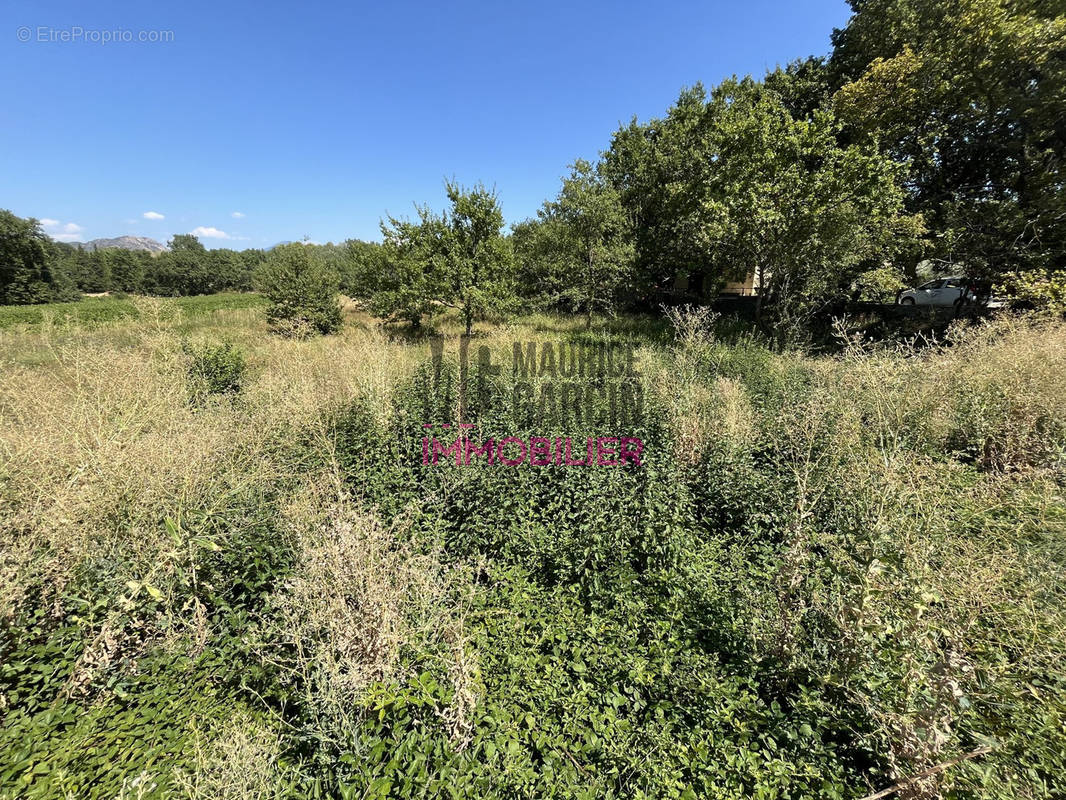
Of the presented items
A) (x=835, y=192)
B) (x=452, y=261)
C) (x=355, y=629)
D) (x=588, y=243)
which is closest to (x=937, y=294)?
(x=835, y=192)

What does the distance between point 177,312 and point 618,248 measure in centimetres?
1316

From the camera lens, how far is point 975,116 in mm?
9438

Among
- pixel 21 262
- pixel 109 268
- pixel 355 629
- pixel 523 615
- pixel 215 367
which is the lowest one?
pixel 523 615

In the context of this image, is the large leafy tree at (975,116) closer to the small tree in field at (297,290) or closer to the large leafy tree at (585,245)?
the large leafy tree at (585,245)

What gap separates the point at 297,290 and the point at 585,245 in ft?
35.0

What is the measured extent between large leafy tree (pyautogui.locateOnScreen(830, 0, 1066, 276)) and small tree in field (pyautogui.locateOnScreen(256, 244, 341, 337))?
17.1 m

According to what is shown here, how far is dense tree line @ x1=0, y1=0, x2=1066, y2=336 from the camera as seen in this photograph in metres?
8.68

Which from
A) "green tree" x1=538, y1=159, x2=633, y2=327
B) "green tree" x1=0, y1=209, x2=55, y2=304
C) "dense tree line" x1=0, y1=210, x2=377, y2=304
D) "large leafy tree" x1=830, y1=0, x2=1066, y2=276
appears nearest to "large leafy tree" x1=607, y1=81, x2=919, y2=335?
"large leafy tree" x1=830, y1=0, x2=1066, y2=276

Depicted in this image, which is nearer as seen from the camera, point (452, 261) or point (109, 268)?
point (452, 261)

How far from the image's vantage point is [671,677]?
97.3 inches

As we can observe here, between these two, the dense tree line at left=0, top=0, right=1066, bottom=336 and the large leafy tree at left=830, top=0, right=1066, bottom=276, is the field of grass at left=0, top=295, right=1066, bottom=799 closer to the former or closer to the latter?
the dense tree line at left=0, top=0, right=1066, bottom=336

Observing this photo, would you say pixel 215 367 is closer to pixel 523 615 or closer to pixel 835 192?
pixel 523 615

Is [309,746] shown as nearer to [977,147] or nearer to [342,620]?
[342,620]

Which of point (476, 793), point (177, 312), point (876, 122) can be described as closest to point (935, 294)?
point (876, 122)
